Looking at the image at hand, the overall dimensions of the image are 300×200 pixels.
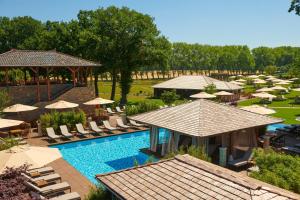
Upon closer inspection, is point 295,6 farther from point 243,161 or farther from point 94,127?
point 94,127

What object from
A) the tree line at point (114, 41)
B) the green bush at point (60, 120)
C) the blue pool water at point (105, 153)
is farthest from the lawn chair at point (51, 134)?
the tree line at point (114, 41)

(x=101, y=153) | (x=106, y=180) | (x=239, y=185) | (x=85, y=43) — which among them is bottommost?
(x=101, y=153)

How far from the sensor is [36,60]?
3125 cm

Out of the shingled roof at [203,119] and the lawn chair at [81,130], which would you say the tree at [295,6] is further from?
the lawn chair at [81,130]

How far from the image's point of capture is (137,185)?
8391 millimetres

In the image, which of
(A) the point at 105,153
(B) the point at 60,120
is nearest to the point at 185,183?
(A) the point at 105,153

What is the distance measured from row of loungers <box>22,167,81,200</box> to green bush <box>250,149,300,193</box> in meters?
7.32

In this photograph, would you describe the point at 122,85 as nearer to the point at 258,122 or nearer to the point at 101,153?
the point at 101,153

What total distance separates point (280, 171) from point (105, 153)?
12.3 m

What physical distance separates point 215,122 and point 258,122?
2914 millimetres

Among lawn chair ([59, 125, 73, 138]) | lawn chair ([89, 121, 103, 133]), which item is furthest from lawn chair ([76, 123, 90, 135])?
lawn chair ([59, 125, 73, 138])

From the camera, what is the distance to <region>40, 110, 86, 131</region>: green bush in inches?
983

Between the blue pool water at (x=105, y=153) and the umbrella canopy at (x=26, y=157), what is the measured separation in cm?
408

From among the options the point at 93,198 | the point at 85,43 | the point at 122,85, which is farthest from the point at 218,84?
the point at 93,198
